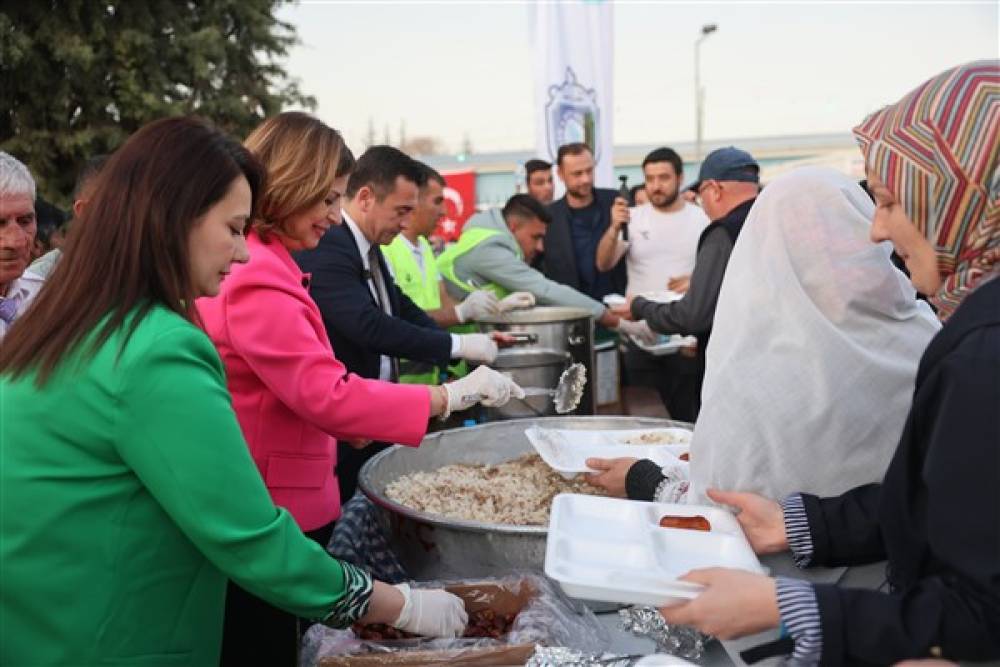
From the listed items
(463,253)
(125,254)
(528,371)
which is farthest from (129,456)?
(463,253)

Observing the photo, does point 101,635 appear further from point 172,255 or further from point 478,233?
point 478,233

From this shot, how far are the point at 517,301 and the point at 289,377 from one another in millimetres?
2287

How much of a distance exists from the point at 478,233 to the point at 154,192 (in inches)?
129

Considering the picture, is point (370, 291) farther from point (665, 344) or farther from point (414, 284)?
point (665, 344)

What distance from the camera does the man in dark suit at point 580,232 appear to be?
5.09 meters

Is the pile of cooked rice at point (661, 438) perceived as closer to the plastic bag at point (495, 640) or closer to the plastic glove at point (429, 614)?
the plastic bag at point (495, 640)

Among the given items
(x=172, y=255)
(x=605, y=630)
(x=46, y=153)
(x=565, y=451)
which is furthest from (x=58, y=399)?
(x=46, y=153)

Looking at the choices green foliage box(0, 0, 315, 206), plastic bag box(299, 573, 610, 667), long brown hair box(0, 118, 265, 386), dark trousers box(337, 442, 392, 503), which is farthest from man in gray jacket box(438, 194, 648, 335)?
green foliage box(0, 0, 315, 206)

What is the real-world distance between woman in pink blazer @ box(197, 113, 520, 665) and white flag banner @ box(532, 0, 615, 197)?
425 cm

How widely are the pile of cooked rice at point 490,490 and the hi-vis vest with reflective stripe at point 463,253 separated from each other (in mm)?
2250

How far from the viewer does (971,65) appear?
3.42ft

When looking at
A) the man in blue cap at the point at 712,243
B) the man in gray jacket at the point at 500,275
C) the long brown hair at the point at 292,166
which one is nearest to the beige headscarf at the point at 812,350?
the long brown hair at the point at 292,166

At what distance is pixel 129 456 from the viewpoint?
1078 mm

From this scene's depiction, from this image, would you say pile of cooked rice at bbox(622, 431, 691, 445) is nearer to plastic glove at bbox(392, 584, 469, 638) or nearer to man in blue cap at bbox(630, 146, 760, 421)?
plastic glove at bbox(392, 584, 469, 638)
